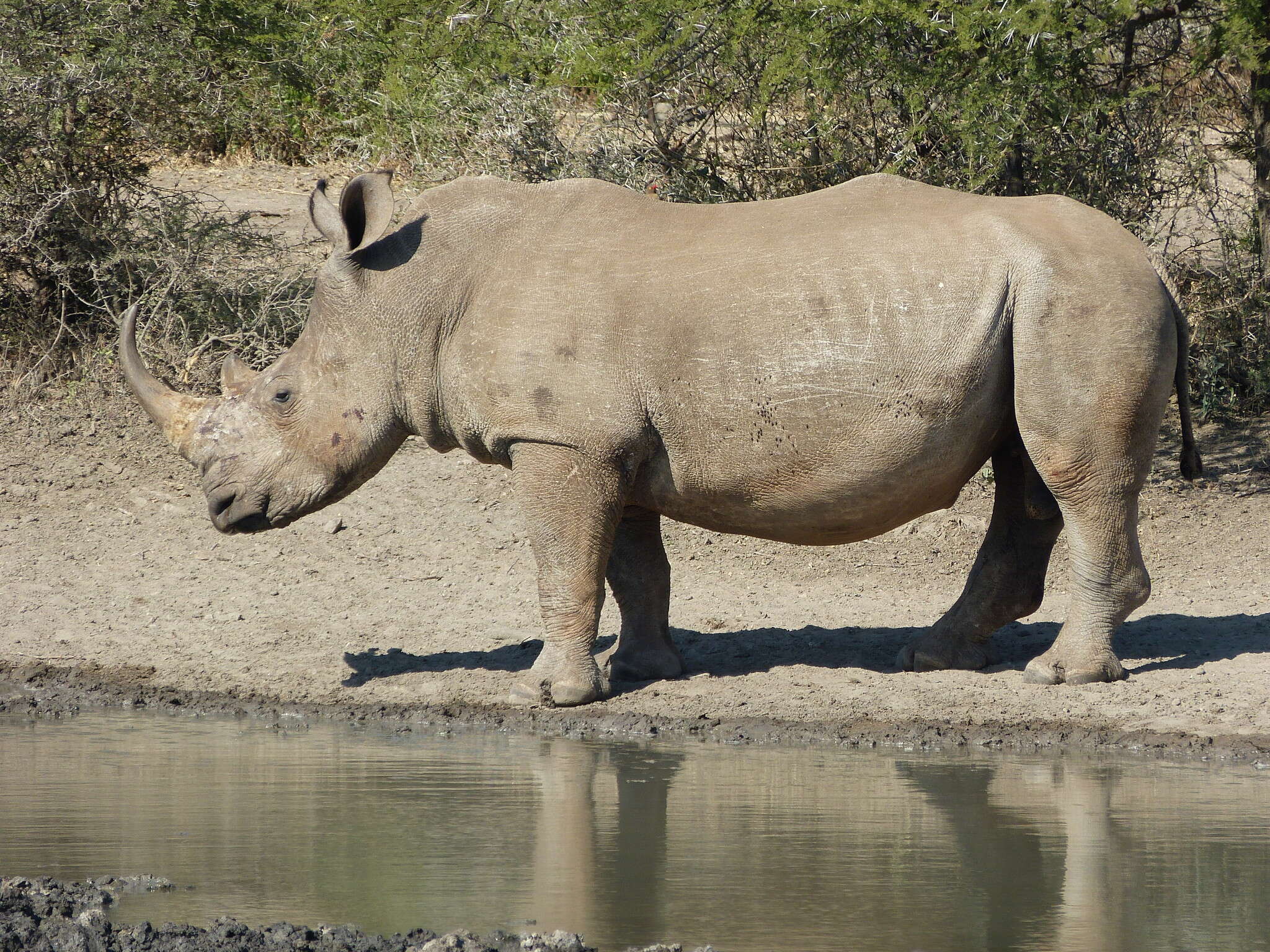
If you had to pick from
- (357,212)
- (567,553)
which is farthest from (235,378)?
(567,553)

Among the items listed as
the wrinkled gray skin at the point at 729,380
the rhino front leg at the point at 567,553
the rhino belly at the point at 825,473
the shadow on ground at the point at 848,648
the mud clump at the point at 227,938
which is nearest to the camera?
the mud clump at the point at 227,938

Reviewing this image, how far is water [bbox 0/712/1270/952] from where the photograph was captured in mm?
4609

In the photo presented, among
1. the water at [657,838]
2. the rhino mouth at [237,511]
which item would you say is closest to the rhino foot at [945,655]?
the water at [657,838]

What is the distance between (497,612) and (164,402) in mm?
2157

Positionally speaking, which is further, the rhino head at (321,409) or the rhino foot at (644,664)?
the rhino foot at (644,664)

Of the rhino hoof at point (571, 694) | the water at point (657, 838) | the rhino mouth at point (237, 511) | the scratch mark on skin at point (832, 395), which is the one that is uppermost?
the scratch mark on skin at point (832, 395)

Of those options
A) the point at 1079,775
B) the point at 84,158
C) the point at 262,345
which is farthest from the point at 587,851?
the point at 84,158

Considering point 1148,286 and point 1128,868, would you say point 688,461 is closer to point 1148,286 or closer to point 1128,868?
point 1148,286

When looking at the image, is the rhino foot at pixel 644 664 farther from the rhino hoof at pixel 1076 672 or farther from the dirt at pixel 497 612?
the rhino hoof at pixel 1076 672

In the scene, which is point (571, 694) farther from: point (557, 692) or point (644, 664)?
point (644, 664)

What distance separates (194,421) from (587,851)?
336 cm

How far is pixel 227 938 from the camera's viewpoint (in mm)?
4297

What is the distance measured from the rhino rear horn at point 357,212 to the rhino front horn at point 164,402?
923 mm

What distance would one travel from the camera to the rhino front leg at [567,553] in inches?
291
